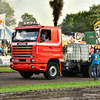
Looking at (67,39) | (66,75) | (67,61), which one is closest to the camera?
(67,61)

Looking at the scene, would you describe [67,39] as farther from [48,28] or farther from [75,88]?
[75,88]

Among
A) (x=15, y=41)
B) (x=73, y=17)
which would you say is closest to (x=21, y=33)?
(x=15, y=41)

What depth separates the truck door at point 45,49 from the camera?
1642cm

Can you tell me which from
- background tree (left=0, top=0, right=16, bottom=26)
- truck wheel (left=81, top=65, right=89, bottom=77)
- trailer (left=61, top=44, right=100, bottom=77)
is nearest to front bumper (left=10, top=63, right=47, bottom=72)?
trailer (left=61, top=44, right=100, bottom=77)

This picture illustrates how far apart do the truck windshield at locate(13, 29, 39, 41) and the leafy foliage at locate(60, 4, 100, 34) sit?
83.5 meters

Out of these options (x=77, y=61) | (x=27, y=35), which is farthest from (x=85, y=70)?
(x=27, y=35)

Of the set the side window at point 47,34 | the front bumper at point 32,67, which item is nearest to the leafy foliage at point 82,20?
the side window at point 47,34

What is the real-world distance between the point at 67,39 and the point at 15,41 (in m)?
27.5

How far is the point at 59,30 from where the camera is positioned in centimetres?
1722

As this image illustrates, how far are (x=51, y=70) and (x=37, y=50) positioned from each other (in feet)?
5.25

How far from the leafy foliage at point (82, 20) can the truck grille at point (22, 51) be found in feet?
275

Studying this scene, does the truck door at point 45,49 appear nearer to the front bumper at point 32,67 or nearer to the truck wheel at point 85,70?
the front bumper at point 32,67

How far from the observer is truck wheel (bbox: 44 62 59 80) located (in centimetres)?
1681

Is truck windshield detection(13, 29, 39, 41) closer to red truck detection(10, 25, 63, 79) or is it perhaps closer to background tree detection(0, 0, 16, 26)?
red truck detection(10, 25, 63, 79)
